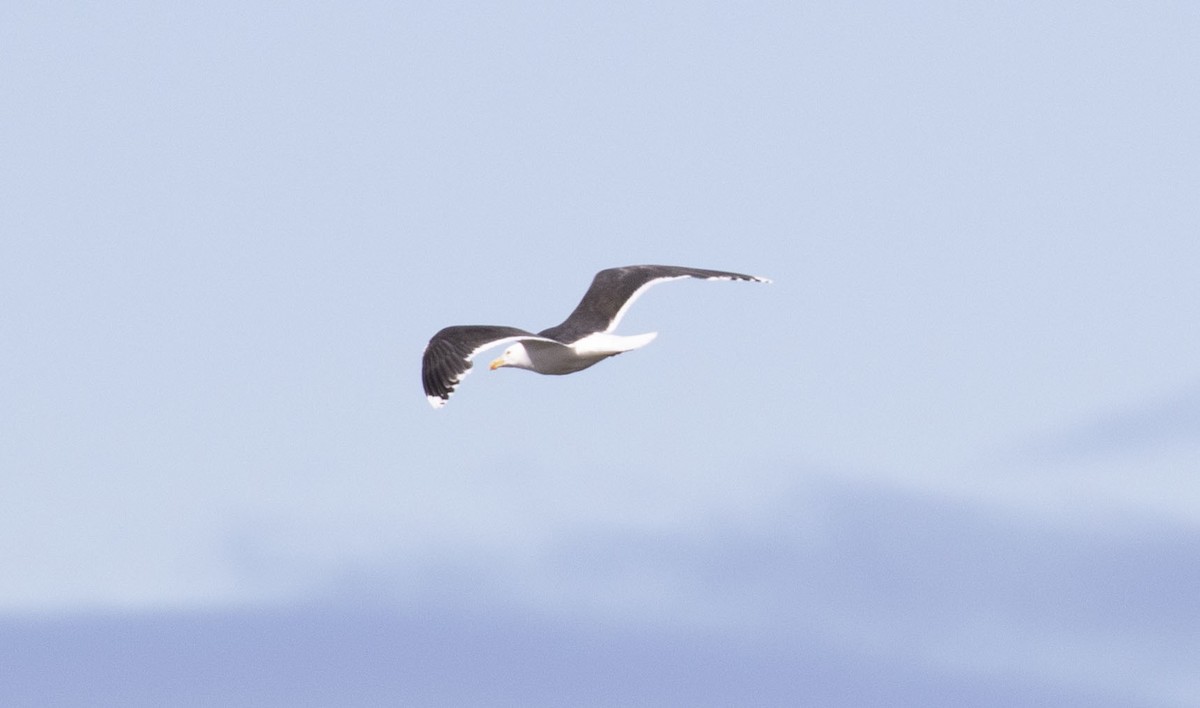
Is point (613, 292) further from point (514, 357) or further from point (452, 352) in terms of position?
point (452, 352)

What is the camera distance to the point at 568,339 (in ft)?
102

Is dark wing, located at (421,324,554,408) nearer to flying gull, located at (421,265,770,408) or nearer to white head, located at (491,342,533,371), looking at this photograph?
flying gull, located at (421,265,770,408)

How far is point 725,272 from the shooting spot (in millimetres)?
34844

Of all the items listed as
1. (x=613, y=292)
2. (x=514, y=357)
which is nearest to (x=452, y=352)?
(x=514, y=357)

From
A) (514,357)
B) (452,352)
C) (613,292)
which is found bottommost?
(452,352)

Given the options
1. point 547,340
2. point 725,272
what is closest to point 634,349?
point 547,340

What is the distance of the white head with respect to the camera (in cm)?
3105

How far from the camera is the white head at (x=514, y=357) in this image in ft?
102

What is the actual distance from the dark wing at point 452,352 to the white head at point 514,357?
5.99 feet

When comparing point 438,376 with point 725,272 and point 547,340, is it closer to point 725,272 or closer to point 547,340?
point 547,340

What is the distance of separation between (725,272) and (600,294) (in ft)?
7.82

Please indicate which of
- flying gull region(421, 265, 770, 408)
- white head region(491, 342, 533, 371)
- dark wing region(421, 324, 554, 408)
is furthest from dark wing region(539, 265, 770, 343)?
dark wing region(421, 324, 554, 408)

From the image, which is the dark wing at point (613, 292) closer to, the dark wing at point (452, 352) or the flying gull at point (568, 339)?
the flying gull at point (568, 339)

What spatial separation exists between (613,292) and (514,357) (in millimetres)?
3318
